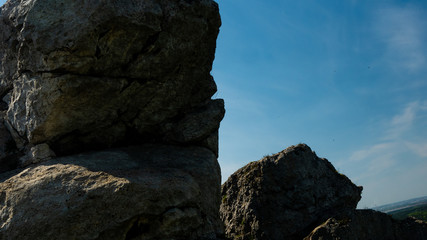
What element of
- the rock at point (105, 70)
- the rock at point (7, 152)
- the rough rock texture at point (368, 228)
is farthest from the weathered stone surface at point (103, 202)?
the rough rock texture at point (368, 228)

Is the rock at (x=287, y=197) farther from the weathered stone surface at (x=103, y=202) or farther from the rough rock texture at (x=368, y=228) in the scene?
the weathered stone surface at (x=103, y=202)

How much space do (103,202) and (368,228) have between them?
15473mm

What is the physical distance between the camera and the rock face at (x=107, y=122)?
10414 millimetres

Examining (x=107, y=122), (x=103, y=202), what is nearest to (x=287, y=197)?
(x=107, y=122)

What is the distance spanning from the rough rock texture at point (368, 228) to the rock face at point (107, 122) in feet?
24.9

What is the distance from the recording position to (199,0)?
1498 cm

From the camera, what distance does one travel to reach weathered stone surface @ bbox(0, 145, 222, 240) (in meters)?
Result: 9.95

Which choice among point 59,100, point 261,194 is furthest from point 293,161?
point 59,100

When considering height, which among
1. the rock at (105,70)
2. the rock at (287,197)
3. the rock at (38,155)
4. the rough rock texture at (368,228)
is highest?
the rock at (105,70)

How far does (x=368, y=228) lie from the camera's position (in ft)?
59.4

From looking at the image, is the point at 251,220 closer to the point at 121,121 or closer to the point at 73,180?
the point at 121,121

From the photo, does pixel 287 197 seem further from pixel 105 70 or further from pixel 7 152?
pixel 7 152

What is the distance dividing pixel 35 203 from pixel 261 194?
1435 centimetres

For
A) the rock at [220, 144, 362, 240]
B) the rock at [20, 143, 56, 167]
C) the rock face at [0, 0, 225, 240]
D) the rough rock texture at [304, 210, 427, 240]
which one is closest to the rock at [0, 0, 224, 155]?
the rock face at [0, 0, 225, 240]
